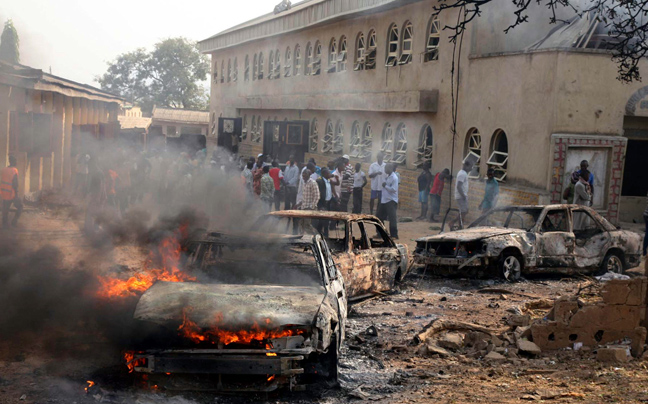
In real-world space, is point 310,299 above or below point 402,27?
below

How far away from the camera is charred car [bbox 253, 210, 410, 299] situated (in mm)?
9883

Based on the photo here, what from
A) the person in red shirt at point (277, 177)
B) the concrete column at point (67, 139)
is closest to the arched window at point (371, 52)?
the person in red shirt at point (277, 177)

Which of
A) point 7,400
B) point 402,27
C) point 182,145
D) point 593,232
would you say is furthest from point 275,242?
point 182,145

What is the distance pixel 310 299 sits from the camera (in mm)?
6793

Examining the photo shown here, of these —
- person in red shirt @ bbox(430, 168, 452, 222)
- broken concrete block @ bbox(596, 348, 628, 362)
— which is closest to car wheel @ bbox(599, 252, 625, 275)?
broken concrete block @ bbox(596, 348, 628, 362)

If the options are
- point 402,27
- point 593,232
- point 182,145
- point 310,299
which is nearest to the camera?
point 310,299

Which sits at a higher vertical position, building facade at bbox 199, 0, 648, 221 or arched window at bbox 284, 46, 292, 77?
arched window at bbox 284, 46, 292, 77

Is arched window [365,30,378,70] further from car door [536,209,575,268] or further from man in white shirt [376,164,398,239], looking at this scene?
car door [536,209,575,268]

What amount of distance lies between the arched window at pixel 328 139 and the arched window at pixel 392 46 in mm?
5329

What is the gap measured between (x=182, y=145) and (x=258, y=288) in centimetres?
3173

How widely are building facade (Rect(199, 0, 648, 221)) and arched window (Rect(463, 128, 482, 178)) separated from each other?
0.17 ft

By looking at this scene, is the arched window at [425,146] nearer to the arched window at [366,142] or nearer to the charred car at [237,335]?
the arched window at [366,142]

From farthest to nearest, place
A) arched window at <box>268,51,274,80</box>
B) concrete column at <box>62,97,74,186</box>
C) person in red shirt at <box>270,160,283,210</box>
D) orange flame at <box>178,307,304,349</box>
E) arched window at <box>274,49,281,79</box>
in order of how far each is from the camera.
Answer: arched window at <box>268,51,274,80</box> < arched window at <box>274,49,281,79</box> < concrete column at <box>62,97,74,186</box> < person in red shirt at <box>270,160,283,210</box> < orange flame at <box>178,307,304,349</box>

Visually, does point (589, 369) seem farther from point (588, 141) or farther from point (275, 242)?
point (588, 141)
